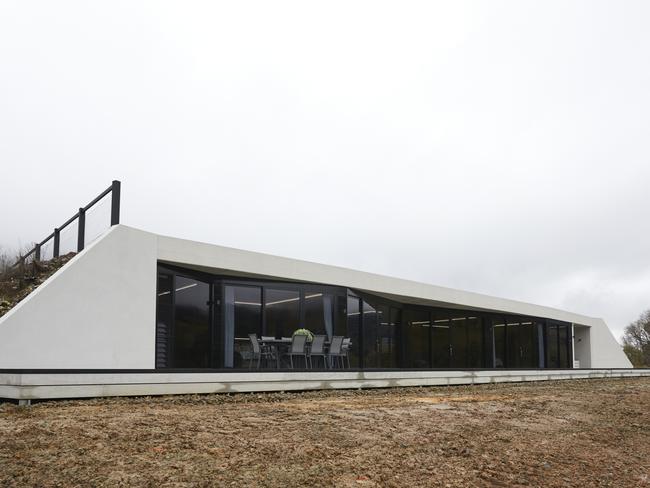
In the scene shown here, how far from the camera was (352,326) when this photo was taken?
46.9 ft

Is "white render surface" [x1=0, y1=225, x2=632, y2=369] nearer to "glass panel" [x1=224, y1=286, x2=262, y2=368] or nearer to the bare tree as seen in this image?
"glass panel" [x1=224, y1=286, x2=262, y2=368]

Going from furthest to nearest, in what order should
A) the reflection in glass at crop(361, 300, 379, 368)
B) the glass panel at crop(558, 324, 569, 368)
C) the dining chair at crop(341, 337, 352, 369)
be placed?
the glass panel at crop(558, 324, 569, 368) < the reflection in glass at crop(361, 300, 379, 368) < the dining chair at crop(341, 337, 352, 369)

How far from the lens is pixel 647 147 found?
17.8 meters

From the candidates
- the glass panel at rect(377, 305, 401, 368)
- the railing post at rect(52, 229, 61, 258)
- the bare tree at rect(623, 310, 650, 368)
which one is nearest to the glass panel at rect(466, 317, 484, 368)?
the glass panel at rect(377, 305, 401, 368)

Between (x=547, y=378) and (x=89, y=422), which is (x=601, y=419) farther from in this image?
(x=547, y=378)

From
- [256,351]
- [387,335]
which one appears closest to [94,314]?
[256,351]

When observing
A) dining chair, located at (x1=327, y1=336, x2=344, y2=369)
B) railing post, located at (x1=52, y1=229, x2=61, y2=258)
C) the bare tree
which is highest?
railing post, located at (x1=52, y1=229, x2=61, y2=258)

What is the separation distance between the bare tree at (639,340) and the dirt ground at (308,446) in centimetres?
3856

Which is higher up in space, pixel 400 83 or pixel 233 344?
pixel 400 83

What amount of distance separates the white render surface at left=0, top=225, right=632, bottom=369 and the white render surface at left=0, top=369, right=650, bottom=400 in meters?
1.25

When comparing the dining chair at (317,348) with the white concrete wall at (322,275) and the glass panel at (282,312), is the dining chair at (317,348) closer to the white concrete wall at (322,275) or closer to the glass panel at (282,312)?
the glass panel at (282,312)

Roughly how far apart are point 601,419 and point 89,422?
637 cm

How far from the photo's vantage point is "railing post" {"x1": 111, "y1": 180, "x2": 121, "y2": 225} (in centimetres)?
1018

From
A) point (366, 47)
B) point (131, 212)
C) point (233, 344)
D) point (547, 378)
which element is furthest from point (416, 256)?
point (131, 212)
